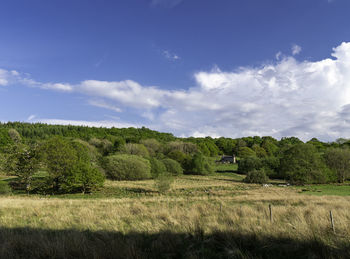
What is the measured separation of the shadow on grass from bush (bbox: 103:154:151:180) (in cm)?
5999

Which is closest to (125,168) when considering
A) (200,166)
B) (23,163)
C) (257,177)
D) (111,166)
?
(111,166)

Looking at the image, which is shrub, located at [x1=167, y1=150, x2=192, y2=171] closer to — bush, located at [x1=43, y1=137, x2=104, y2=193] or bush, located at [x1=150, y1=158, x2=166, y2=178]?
bush, located at [x1=150, y1=158, x2=166, y2=178]

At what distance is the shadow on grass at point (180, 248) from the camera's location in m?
4.97

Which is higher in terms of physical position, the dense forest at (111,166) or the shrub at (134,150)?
the shrub at (134,150)

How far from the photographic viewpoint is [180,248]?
5566 mm

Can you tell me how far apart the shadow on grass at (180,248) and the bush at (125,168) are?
59992 mm

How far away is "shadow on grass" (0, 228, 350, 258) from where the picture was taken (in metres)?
4.97

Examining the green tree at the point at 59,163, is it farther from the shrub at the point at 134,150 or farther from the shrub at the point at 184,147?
the shrub at the point at 184,147

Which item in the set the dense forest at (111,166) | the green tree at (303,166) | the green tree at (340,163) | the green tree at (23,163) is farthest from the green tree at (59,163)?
the green tree at (340,163)

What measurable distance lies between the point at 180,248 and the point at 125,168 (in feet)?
203

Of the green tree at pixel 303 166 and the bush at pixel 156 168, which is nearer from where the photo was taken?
the green tree at pixel 303 166

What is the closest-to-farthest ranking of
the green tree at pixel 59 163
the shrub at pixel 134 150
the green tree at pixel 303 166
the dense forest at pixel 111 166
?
the green tree at pixel 59 163
the dense forest at pixel 111 166
the green tree at pixel 303 166
the shrub at pixel 134 150

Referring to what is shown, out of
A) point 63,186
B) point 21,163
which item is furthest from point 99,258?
point 21,163

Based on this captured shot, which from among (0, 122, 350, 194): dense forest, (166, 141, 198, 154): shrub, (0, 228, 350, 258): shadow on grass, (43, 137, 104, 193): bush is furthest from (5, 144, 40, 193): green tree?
(166, 141, 198, 154): shrub
